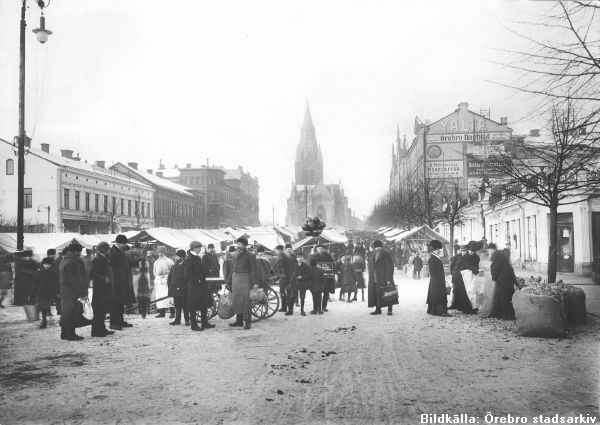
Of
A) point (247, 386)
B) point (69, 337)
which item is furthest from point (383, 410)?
point (69, 337)

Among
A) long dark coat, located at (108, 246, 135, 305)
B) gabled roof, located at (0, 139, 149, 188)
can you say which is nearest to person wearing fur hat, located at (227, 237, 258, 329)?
long dark coat, located at (108, 246, 135, 305)

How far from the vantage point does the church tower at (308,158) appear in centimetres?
14662

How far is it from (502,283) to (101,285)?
8005 mm

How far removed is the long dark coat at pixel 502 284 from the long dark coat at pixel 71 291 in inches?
312

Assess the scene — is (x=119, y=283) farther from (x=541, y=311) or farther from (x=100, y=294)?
(x=541, y=311)

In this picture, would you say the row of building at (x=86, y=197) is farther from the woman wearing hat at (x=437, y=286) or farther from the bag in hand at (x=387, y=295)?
the woman wearing hat at (x=437, y=286)

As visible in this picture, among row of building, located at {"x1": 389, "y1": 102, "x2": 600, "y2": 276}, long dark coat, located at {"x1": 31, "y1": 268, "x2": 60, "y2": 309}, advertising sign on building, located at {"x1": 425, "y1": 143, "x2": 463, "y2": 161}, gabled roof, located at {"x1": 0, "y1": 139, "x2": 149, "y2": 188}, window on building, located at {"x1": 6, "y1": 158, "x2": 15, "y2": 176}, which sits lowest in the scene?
long dark coat, located at {"x1": 31, "y1": 268, "x2": 60, "y2": 309}

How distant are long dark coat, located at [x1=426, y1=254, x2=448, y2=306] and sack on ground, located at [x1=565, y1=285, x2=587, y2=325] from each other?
2.68m

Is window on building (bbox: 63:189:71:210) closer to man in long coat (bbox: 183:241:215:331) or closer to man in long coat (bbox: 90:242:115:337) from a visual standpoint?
man in long coat (bbox: 90:242:115:337)

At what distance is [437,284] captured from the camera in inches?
468

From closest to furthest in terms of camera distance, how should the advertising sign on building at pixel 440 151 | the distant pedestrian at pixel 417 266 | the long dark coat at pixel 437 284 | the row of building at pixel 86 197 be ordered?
1. the long dark coat at pixel 437 284
2. the distant pedestrian at pixel 417 266
3. the row of building at pixel 86 197
4. the advertising sign on building at pixel 440 151

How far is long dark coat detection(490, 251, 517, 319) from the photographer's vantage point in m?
10.7

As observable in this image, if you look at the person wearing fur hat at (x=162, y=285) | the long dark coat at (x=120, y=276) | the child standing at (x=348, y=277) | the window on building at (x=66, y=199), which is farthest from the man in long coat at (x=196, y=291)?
the window on building at (x=66, y=199)

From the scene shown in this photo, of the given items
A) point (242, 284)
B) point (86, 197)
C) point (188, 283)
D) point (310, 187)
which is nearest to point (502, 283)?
point (242, 284)
